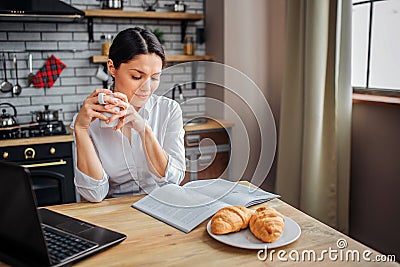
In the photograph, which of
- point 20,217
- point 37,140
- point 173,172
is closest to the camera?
point 20,217

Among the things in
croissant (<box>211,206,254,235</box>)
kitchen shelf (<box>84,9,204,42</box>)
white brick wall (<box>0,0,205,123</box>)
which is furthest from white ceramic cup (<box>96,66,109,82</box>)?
croissant (<box>211,206,254,235</box>)

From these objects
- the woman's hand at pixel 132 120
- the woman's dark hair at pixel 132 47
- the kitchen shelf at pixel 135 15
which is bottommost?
the woman's hand at pixel 132 120

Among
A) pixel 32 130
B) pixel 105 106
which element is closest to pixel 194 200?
pixel 105 106

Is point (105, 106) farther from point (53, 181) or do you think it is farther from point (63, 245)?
point (53, 181)

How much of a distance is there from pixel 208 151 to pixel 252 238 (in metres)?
0.36

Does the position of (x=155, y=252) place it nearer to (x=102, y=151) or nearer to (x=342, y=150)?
(x=102, y=151)

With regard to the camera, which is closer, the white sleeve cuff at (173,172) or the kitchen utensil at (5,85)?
the white sleeve cuff at (173,172)

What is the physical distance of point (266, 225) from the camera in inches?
42.8

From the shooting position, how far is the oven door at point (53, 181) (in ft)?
8.84

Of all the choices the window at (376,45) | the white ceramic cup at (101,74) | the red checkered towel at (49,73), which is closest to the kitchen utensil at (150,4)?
the white ceramic cup at (101,74)

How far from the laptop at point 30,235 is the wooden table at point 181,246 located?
38 mm

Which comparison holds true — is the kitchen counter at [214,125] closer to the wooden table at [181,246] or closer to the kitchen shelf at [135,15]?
the wooden table at [181,246]

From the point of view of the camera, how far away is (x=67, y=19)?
3027mm

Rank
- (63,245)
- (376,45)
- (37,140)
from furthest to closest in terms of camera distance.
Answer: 1. (37,140)
2. (376,45)
3. (63,245)
